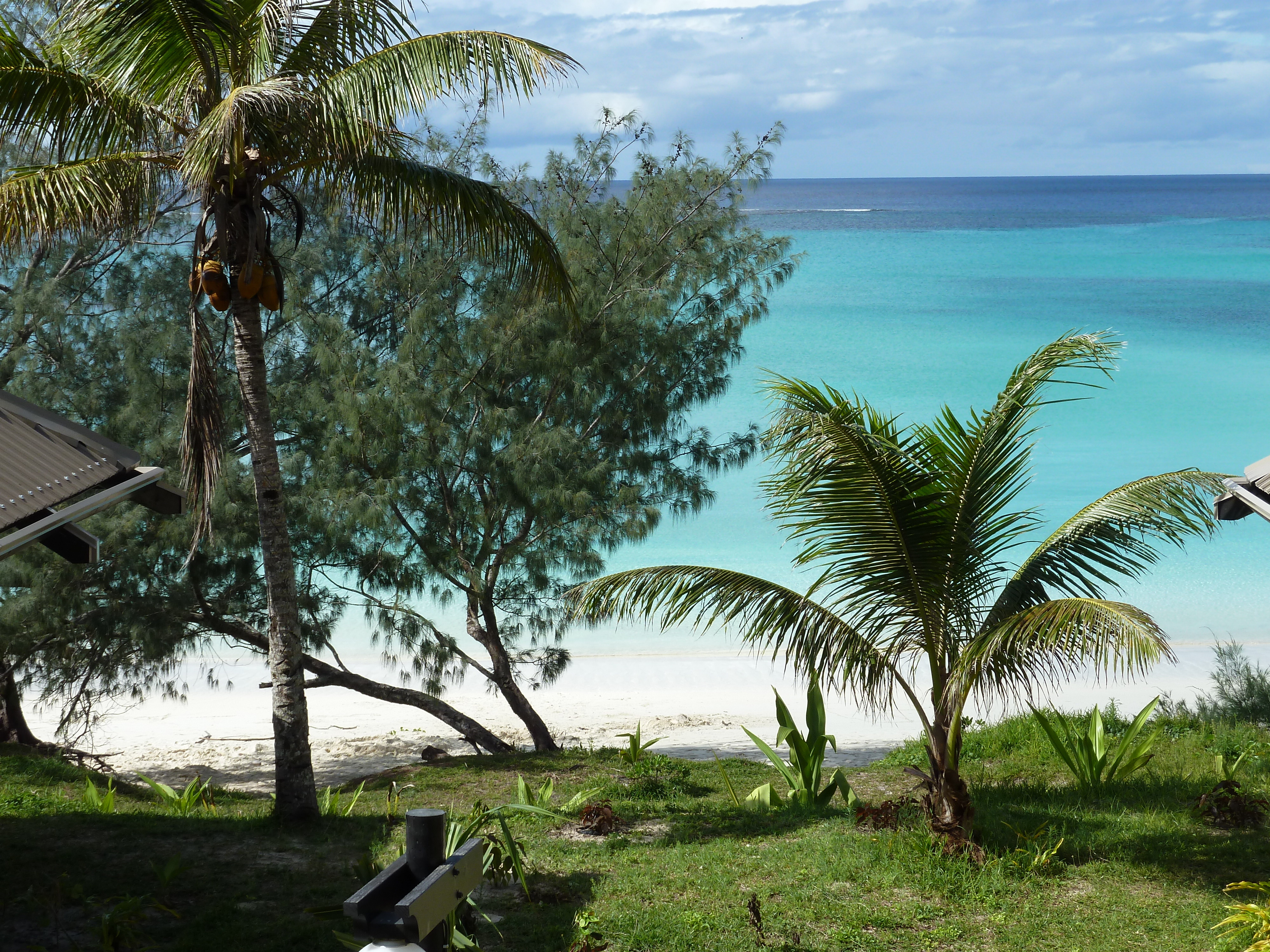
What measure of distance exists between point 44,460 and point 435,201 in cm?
288

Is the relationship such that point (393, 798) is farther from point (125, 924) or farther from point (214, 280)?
point (214, 280)

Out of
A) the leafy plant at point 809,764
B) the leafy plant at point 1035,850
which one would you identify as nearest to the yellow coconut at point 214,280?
the leafy plant at point 809,764

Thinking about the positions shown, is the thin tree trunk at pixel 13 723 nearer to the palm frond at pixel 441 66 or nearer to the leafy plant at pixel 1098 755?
the palm frond at pixel 441 66

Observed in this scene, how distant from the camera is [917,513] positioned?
→ 20.4 ft

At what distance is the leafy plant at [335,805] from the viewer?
7.71 metres

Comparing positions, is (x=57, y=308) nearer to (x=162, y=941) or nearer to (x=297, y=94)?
(x=297, y=94)

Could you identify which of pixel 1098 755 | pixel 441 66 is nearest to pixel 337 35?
pixel 441 66

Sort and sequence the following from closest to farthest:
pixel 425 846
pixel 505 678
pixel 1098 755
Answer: pixel 425 846 < pixel 1098 755 < pixel 505 678

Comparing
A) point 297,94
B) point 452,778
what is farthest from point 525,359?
point 297,94

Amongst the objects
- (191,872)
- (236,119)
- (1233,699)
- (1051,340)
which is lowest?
(191,872)

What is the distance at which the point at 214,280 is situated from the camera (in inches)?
269

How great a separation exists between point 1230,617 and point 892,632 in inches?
650

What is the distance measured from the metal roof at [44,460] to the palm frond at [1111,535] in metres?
4.89

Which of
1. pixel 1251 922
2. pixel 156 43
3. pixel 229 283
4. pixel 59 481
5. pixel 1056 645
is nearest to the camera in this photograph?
pixel 59 481
